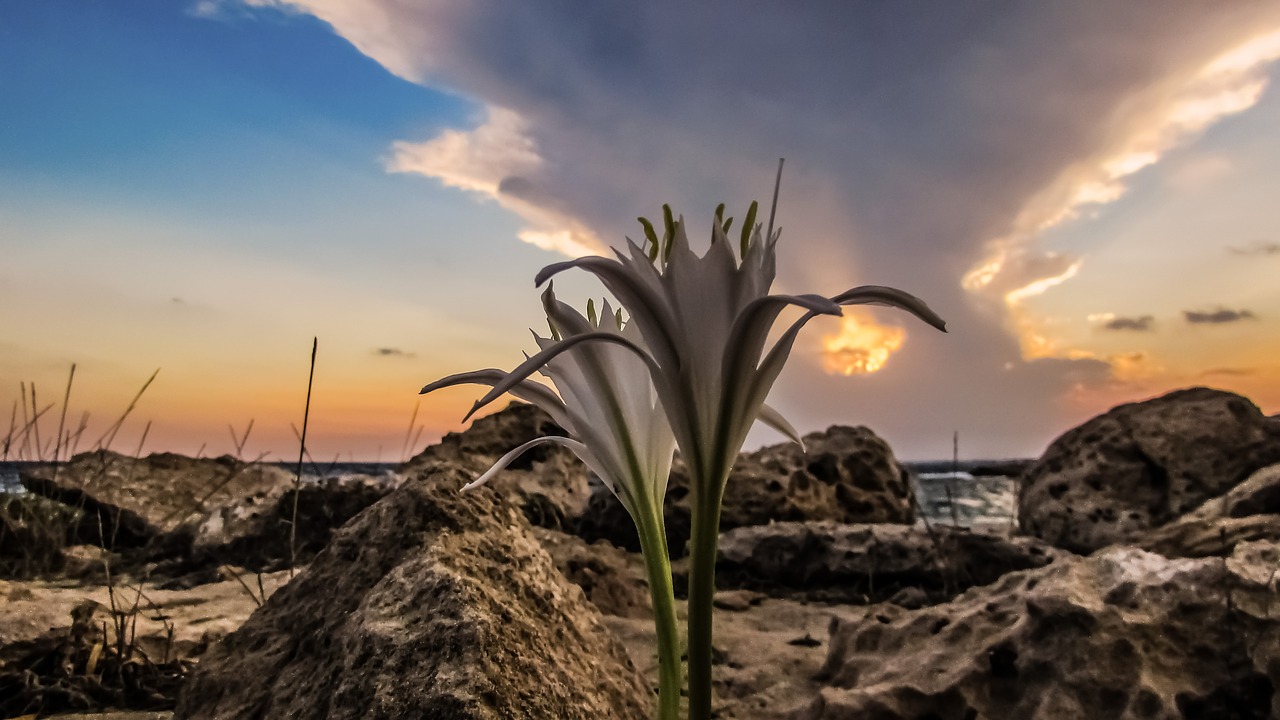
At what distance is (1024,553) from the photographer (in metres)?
4.46

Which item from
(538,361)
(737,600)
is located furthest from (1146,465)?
(538,361)

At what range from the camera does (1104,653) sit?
194 centimetres

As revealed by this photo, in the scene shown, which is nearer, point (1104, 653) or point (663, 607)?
point (663, 607)

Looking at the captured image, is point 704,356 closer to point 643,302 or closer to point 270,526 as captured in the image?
point 643,302

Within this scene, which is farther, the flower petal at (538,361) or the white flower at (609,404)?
the white flower at (609,404)

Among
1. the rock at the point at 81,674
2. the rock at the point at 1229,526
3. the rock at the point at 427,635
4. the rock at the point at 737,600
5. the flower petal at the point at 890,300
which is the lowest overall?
the rock at the point at 81,674

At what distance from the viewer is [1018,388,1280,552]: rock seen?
5402 mm

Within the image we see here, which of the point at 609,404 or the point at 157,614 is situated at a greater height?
the point at 609,404

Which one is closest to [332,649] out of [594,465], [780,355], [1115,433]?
[594,465]

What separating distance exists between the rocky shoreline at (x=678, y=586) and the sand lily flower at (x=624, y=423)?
0.45 meters

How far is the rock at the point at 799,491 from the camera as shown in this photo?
560cm

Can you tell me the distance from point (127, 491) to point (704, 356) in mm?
6889

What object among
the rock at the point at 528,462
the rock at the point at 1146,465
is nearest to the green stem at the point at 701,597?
the rock at the point at 528,462

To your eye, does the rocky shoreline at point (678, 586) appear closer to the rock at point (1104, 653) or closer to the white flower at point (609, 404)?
the rock at point (1104, 653)
